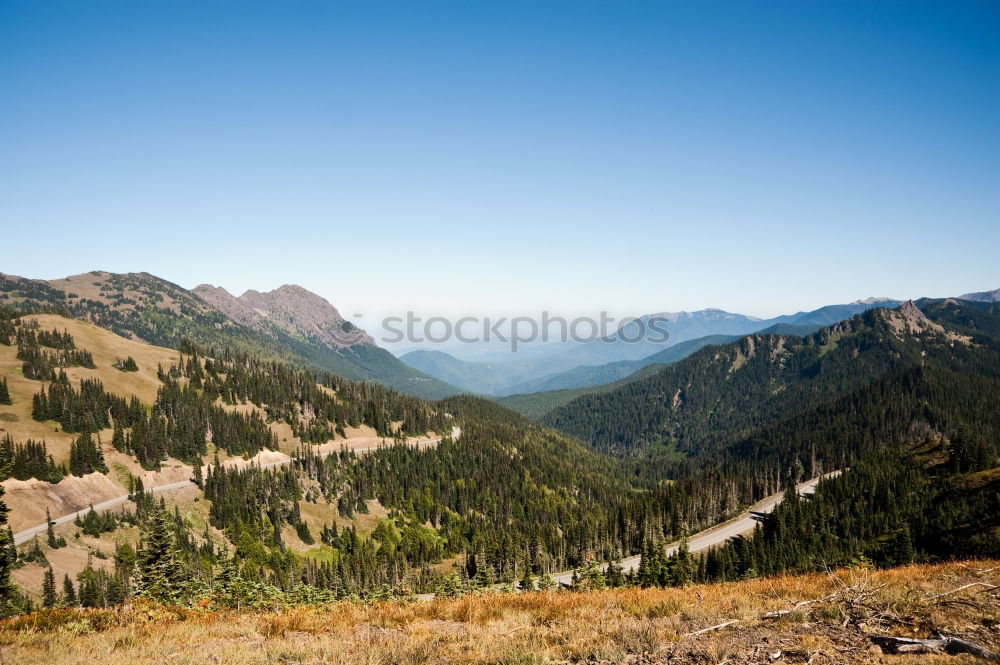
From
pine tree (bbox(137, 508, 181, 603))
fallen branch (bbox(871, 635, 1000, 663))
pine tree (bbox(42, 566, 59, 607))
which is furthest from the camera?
pine tree (bbox(42, 566, 59, 607))

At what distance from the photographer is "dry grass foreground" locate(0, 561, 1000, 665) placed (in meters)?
11.5

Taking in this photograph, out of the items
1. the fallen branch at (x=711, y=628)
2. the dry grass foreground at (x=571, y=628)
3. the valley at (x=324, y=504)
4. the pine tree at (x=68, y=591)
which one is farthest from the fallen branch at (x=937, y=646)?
the pine tree at (x=68, y=591)

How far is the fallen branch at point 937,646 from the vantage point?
986cm

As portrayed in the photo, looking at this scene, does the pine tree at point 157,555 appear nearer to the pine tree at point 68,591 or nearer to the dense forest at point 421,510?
the dense forest at point 421,510

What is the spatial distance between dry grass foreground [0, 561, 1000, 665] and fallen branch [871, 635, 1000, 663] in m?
0.35

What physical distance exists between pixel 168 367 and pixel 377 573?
456 feet

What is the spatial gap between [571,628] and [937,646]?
8615 mm

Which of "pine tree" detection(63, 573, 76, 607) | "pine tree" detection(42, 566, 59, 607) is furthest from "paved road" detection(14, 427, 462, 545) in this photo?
"pine tree" detection(42, 566, 59, 607)

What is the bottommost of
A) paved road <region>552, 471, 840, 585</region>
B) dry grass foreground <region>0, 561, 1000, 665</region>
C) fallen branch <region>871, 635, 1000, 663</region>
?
paved road <region>552, 471, 840, 585</region>

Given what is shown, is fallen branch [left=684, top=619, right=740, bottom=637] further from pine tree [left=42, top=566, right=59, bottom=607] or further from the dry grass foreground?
pine tree [left=42, top=566, right=59, bottom=607]

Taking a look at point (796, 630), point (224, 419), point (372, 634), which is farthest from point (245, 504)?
point (796, 630)

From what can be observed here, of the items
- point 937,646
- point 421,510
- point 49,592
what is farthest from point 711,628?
point 421,510

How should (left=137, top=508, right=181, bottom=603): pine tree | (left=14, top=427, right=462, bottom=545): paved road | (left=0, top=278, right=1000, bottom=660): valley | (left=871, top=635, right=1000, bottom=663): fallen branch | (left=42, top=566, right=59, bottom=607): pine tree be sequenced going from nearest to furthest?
1. (left=871, top=635, right=1000, bottom=663): fallen branch
2. (left=137, top=508, right=181, bottom=603): pine tree
3. (left=42, top=566, right=59, bottom=607): pine tree
4. (left=14, top=427, right=462, bottom=545): paved road
5. (left=0, top=278, right=1000, bottom=660): valley

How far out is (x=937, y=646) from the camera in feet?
34.2
